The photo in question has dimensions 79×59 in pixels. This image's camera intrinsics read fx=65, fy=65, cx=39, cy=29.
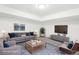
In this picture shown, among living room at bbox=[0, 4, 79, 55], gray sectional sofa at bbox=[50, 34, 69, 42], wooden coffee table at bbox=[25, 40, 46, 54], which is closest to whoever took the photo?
living room at bbox=[0, 4, 79, 55]

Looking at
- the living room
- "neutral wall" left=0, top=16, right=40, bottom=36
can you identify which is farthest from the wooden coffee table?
"neutral wall" left=0, top=16, right=40, bottom=36

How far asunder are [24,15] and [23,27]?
0.38 metres

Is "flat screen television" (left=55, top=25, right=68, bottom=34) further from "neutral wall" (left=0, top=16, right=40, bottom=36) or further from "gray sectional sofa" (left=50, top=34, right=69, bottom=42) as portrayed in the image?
"neutral wall" (left=0, top=16, right=40, bottom=36)

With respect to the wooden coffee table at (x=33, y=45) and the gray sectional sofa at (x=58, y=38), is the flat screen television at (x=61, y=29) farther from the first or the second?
the wooden coffee table at (x=33, y=45)

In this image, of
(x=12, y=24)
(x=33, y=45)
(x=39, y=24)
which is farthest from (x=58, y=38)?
(x=12, y=24)

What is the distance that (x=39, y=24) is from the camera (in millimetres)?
1906

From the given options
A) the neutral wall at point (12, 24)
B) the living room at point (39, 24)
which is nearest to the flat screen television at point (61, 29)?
the living room at point (39, 24)

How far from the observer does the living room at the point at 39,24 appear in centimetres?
154

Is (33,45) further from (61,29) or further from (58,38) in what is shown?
(61,29)

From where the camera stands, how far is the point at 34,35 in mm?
1990

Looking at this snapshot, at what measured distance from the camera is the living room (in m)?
1.54

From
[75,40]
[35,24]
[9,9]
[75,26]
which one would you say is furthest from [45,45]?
[9,9]
